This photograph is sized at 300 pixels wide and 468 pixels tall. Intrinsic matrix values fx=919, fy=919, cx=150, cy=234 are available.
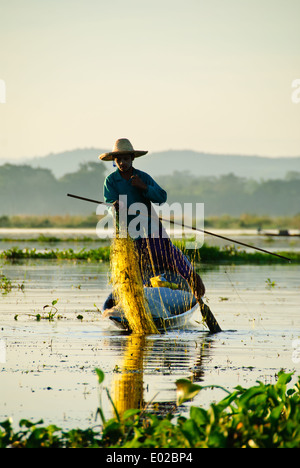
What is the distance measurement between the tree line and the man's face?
98542mm

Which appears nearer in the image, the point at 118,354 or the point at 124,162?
the point at 118,354

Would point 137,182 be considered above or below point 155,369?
above

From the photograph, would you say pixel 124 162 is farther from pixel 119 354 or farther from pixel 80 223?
pixel 80 223

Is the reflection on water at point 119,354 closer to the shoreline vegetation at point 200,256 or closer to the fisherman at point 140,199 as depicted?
the fisherman at point 140,199

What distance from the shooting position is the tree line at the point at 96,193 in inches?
4611

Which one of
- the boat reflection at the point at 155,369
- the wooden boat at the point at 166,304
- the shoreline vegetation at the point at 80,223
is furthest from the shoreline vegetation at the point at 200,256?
the shoreline vegetation at the point at 80,223

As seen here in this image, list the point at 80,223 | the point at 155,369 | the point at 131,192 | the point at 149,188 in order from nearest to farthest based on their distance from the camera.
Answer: the point at 155,369
the point at 149,188
the point at 131,192
the point at 80,223

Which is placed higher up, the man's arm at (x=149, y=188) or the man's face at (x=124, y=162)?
the man's face at (x=124, y=162)

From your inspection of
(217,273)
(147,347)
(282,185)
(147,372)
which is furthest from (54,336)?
(282,185)

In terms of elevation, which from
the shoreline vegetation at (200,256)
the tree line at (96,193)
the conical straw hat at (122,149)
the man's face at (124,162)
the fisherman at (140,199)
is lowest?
the tree line at (96,193)

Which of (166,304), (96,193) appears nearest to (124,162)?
(166,304)

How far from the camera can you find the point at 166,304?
11125 millimetres

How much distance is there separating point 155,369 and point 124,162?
3.80 metres
